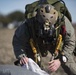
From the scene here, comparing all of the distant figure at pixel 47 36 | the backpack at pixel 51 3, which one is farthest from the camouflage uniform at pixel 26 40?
the backpack at pixel 51 3

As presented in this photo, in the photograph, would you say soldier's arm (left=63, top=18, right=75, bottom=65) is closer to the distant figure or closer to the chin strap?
the distant figure

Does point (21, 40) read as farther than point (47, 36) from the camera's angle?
Yes

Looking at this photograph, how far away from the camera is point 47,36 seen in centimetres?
592

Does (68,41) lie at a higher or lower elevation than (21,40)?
lower

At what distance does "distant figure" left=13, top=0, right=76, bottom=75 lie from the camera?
19.3 ft

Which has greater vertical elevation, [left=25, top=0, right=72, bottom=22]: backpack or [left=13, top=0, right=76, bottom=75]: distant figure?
[left=25, top=0, right=72, bottom=22]: backpack

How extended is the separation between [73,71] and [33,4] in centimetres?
121

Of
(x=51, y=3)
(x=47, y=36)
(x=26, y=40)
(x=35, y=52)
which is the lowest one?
(x=35, y=52)

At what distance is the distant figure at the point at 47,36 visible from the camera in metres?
5.89

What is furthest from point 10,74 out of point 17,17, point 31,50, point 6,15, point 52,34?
point 6,15

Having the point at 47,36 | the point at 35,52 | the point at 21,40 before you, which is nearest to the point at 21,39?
the point at 21,40

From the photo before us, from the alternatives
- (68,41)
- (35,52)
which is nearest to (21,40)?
(35,52)

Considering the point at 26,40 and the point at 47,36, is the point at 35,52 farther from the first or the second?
the point at 47,36

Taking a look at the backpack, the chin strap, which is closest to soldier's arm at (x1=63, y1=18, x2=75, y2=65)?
the backpack
